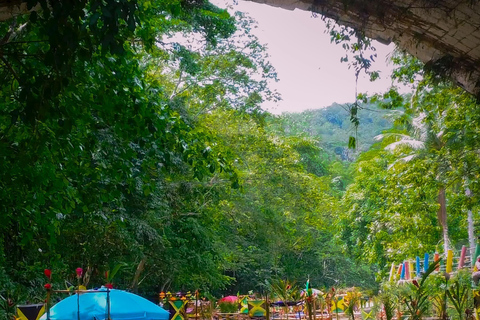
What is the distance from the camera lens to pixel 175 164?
1095cm

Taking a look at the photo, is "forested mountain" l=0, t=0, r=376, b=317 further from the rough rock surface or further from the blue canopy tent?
→ the rough rock surface

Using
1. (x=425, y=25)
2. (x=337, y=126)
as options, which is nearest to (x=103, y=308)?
(x=425, y=25)

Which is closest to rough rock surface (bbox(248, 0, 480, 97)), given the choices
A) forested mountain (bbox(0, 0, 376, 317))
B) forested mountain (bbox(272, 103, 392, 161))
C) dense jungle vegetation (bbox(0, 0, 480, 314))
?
dense jungle vegetation (bbox(0, 0, 480, 314))

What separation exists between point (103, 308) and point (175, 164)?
11.5ft

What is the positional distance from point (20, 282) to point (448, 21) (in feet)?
24.6

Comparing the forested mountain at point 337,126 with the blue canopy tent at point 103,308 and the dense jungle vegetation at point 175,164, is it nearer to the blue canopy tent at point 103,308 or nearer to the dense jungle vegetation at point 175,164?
the dense jungle vegetation at point 175,164

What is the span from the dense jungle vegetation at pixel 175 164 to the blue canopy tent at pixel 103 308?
2.18ft

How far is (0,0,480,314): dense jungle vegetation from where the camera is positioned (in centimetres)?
454

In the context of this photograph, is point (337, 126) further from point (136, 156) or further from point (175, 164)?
point (136, 156)

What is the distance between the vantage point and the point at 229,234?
877 inches

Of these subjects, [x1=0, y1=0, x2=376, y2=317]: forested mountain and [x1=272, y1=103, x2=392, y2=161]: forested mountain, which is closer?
[x1=0, y1=0, x2=376, y2=317]: forested mountain

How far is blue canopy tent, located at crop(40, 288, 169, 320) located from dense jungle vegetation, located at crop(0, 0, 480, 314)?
2.18ft

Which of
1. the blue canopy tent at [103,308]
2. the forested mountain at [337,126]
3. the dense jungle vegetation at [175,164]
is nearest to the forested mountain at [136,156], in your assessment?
the dense jungle vegetation at [175,164]

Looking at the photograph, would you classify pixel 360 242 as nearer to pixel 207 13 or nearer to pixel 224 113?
pixel 224 113
